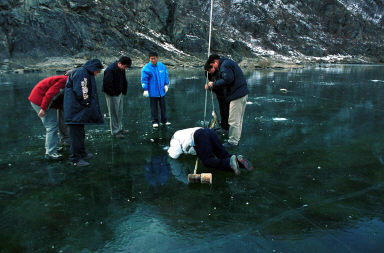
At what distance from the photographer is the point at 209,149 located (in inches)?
190

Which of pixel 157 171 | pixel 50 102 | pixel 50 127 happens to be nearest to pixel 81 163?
pixel 50 127

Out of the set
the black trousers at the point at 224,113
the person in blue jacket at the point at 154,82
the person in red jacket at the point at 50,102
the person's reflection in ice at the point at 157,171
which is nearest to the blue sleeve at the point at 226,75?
the black trousers at the point at 224,113

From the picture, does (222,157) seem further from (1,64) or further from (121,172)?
(1,64)

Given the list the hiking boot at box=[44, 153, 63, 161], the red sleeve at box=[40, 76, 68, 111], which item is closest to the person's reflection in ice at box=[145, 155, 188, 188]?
the hiking boot at box=[44, 153, 63, 161]

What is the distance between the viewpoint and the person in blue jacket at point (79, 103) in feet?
16.3

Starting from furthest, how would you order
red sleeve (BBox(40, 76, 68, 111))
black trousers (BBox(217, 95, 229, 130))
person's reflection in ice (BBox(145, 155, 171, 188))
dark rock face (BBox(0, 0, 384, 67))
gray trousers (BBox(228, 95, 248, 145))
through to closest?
dark rock face (BBox(0, 0, 384, 67)), black trousers (BBox(217, 95, 229, 130)), gray trousers (BBox(228, 95, 248, 145)), red sleeve (BBox(40, 76, 68, 111)), person's reflection in ice (BBox(145, 155, 171, 188))

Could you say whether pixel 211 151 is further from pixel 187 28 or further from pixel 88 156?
pixel 187 28

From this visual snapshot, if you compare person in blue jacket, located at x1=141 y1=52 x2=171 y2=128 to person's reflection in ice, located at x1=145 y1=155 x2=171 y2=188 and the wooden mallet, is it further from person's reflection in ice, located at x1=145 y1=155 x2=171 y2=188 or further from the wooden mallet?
the wooden mallet

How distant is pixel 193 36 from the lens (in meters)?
58.4

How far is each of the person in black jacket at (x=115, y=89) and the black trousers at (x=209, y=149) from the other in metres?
2.70

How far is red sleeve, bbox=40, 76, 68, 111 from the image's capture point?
512cm

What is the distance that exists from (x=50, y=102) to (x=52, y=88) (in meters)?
0.24

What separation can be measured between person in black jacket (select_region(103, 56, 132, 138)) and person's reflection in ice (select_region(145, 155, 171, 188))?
5.91 feet

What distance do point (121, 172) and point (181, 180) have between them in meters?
1.04
